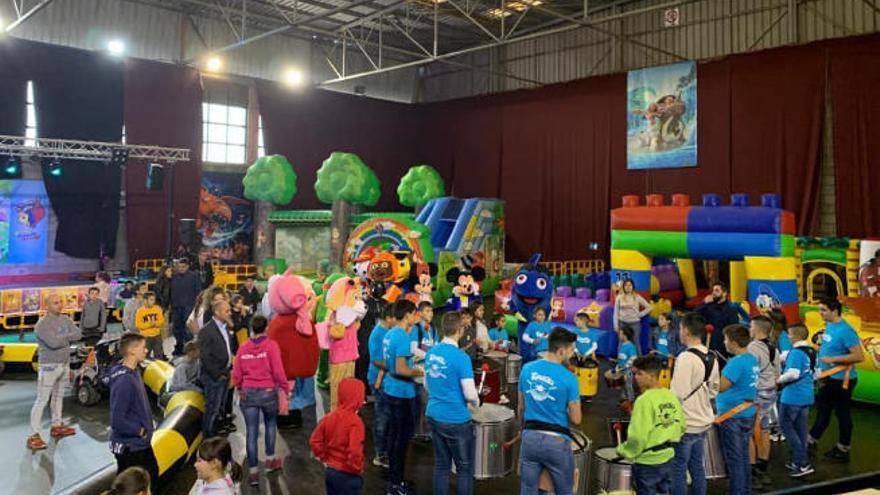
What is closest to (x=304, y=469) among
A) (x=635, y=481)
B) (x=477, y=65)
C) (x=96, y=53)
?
(x=635, y=481)

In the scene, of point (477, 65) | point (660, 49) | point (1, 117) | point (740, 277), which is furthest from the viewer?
point (477, 65)

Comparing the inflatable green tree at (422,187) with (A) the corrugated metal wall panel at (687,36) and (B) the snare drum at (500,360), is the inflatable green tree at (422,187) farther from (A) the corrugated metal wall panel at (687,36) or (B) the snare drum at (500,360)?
(B) the snare drum at (500,360)

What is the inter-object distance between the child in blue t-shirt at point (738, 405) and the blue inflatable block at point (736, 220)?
4.56m

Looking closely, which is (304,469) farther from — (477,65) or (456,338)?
(477,65)

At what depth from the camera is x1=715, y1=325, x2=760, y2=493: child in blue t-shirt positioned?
3.75 metres

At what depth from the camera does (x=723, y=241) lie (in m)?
8.12

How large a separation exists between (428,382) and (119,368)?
163 cm

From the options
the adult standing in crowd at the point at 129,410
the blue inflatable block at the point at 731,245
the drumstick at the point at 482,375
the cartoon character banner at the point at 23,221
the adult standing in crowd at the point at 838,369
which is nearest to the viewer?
the adult standing in crowd at the point at 129,410

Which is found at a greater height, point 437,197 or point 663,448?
point 437,197

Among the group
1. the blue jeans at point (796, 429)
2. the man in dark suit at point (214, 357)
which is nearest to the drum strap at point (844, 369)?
the blue jeans at point (796, 429)

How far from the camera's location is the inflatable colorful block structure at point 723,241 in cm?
756

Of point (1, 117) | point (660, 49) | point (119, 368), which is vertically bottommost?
point (119, 368)

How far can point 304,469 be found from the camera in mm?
4703

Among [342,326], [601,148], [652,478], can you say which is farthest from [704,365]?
[601,148]
